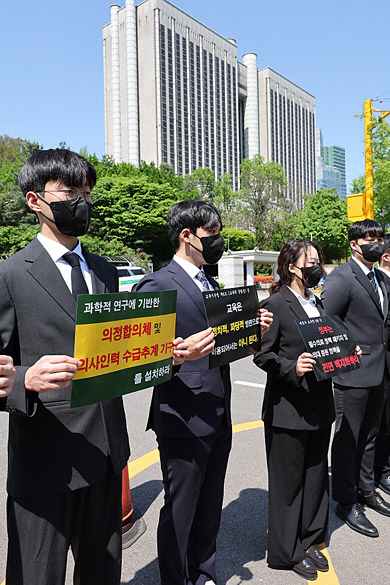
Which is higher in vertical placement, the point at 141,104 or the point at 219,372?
the point at 141,104

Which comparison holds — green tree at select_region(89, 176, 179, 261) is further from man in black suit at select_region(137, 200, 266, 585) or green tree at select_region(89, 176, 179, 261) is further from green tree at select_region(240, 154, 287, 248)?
man in black suit at select_region(137, 200, 266, 585)

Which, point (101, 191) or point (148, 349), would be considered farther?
point (101, 191)

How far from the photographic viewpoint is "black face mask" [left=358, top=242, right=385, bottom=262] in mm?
3371

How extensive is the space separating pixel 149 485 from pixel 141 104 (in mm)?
91583

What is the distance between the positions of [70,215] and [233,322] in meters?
0.98

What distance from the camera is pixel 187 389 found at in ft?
7.38

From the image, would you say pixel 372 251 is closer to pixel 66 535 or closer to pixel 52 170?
pixel 52 170

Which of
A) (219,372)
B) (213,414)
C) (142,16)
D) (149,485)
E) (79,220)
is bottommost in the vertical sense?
(149,485)

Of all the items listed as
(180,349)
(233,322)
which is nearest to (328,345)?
(233,322)

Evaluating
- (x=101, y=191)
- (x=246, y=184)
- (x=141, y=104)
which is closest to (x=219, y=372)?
(x=101, y=191)

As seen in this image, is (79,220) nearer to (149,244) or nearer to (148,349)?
(148,349)

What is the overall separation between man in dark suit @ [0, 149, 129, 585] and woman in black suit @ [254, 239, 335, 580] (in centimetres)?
119

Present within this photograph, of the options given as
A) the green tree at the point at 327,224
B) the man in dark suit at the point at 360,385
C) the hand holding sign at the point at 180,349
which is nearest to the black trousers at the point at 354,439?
Result: the man in dark suit at the point at 360,385

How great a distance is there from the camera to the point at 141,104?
85.7 m
